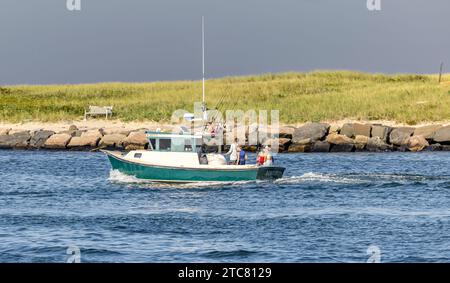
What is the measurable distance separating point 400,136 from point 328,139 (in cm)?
516

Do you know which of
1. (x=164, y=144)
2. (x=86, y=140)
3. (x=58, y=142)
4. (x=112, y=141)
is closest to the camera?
(x=164, y=144)

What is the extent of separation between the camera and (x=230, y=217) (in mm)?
30172

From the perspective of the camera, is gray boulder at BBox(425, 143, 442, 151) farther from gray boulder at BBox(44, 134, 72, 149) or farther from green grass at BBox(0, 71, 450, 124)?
gray boulder at BBox(44, 134, 72, 149)

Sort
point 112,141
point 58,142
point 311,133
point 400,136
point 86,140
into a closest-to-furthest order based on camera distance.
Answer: point 311,133 → point 400,136 → point 112,141 → point 86,140 → point 58,142

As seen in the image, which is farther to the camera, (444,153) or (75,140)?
(75,140)

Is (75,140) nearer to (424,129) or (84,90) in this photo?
(424,129)

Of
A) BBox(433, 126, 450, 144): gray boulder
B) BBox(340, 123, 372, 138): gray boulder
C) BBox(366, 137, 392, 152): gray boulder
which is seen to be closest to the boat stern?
BBox(366, 137, 392, 152): gray boulder

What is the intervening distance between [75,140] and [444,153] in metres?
25.7

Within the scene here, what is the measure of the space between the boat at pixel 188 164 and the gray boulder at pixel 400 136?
24.6 metres

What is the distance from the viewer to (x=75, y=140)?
64625 millimetres

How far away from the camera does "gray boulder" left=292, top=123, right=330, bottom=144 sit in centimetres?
6178

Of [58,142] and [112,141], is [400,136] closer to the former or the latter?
[112,141]

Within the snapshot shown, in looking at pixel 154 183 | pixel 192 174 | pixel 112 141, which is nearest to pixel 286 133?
pixel 112 141
